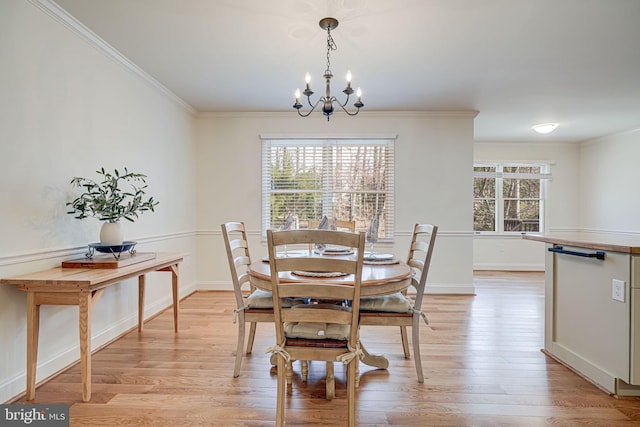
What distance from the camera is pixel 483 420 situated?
1749 millimetres

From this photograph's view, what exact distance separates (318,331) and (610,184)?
6.50 meters

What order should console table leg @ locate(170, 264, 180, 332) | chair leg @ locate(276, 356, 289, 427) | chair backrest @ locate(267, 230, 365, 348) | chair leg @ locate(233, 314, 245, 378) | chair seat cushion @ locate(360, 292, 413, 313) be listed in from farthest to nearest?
1. console table leg @ locate(170, 264, 180, 332)
2. chair leg @ locate(233, 314, 245, 378)
3. chair seat cushion @ locate(360, 292, 413, 313)
4. chair leg @ locate(276, 356, 289, 427)
5. chair backrest @ locate(267, 230, 365, 348)

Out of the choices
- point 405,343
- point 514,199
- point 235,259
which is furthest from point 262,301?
point 514,199

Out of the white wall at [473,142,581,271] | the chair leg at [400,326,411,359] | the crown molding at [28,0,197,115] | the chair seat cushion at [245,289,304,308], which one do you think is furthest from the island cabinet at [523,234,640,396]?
the white wall at [473,142,581,271]

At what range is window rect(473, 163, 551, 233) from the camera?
6.38 meters

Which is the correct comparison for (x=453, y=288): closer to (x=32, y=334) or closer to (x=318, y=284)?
(x=318, y=284)

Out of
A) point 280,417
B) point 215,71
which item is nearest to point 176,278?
point 280,417

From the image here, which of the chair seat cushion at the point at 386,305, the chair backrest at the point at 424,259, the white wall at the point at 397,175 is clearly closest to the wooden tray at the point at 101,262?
the chair seat cushion at the point at 386,305

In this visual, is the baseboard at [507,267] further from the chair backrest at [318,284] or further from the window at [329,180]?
the chair backrest at [318,284]

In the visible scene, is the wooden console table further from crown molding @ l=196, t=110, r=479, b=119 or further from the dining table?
crown molding @ l=196, t=110, r=479, b=119

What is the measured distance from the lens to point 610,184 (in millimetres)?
5703

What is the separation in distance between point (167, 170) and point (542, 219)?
257 inches

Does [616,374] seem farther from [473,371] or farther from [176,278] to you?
[176,278]

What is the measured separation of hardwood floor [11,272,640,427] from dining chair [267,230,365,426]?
1.33ft
